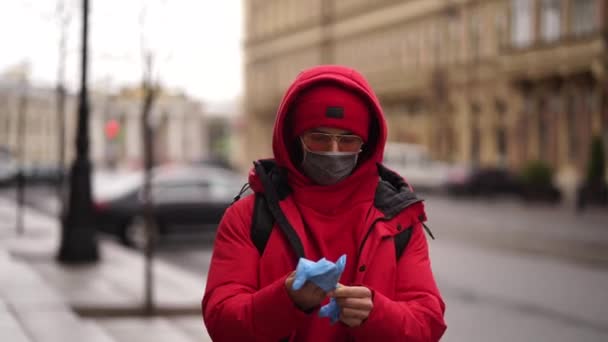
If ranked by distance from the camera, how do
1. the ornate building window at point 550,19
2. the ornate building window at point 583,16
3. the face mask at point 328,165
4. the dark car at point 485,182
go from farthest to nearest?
the ornate building window at point 550,19
the ornate building window at point 583,16
the dark car at point 485,182
the face mask at point 328,165

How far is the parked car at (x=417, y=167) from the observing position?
4350 centimetres

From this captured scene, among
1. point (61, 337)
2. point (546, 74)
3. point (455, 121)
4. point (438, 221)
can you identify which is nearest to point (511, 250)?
point (438, 221)

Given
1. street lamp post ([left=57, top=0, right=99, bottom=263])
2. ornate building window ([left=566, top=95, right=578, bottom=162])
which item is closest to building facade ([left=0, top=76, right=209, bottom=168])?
ornate building window ([left=566, top=95, right=578, bottom=162])

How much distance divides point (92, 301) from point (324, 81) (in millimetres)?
7682

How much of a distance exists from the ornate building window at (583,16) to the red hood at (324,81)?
134ft

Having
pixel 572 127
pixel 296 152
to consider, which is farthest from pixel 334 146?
pixel 572 127

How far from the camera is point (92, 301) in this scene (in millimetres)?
9672

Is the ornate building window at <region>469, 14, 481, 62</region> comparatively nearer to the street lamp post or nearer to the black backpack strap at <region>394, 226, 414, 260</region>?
the street lamp post

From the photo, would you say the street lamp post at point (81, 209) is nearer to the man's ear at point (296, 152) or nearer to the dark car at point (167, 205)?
the dark car at point (167, 205)

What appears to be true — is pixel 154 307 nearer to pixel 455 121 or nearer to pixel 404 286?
pixel 404 286

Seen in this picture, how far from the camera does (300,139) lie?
8.52ft

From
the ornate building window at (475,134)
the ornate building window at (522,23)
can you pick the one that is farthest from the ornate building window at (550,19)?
the ornate building window at (475,134)

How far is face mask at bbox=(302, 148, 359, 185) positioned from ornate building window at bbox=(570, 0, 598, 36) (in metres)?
41.0

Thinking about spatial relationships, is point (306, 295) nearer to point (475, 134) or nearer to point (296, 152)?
point (296, 152)
